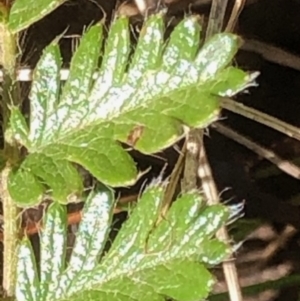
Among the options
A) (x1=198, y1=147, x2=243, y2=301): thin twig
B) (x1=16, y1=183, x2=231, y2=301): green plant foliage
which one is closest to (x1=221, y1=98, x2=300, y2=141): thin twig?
(x1=198, y1=147, x2=243, y2=301): thin twig

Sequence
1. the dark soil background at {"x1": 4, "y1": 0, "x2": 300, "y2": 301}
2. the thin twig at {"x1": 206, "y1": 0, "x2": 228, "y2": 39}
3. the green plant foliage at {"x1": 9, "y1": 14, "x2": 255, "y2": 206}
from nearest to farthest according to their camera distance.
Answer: the green plant foliage at {"x1": 9, "y1": 14, "x2": 255, "y2": 206}
the thin twig at {"x1": 206, "y1": 0, "x2": 228, "y2": 39}
the dark soil background at {"x1": 4, "y1": 0, "x2": 300, "y2": 301}

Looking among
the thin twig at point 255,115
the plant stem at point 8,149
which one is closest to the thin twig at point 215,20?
the thin twig at point 255,115

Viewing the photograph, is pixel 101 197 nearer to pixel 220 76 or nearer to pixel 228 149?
pixel 220 76

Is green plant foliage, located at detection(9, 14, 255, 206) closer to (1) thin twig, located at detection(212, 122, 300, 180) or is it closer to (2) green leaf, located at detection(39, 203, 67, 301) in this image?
(2) green leaf, located at detection(39, 203, 67, 301)

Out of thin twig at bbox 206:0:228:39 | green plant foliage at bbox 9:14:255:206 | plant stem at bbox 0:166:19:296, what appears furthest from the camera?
thin twig at bbox 206:0:228:39

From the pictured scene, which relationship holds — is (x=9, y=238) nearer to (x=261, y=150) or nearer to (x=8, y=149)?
(x=8, y=149)

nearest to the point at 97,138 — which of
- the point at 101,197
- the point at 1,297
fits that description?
the point at 101,197

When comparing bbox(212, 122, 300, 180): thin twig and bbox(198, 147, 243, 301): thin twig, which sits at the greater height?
bbox(212, 122, 300, 180): thin twig
